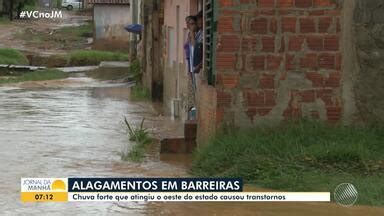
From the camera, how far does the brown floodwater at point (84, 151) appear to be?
700 cm

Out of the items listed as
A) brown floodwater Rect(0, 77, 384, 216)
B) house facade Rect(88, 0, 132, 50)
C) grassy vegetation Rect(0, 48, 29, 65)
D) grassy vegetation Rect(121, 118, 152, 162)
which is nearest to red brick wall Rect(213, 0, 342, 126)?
brown floodwater Rect(0, 77, 384, 216)

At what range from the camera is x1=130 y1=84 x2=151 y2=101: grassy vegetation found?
20.6 metres

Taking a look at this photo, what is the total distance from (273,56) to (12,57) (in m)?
28.2

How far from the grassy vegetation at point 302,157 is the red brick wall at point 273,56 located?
0.27m

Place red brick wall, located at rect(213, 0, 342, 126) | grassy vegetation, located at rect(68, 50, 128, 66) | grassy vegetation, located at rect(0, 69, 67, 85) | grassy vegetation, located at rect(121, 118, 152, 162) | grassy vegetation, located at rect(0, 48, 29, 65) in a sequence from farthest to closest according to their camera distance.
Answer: grassy vegetation, located at rect(68, 50, 128, 66), grassy vegetation, located at rect(0, 48, 29, 65), grassy vegetation, located at rect(0, 69, 67, 85), grassy vegetation, located at rect(121, 118, 152, 162), red brick wall, located at rect(213, 0, 342, 126)

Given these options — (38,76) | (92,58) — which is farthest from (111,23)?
(38,76)

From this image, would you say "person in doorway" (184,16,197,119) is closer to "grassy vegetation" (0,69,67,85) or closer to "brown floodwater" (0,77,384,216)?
"brown floodwater" (0,77,384,216)

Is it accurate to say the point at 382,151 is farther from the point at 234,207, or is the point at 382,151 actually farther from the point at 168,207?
the point at 168,207

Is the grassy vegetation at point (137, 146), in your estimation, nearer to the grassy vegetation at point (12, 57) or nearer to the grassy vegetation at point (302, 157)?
the grassy vegetation at point (302, 157)

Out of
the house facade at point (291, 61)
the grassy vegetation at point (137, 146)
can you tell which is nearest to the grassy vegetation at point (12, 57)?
the grassy vegetation at point (137, 146)

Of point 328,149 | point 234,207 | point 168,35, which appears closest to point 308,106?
point 328,149

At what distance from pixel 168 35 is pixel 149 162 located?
813 centimetres

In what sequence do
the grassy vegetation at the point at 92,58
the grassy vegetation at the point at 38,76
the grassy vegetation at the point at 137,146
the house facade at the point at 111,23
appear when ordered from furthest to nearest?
the house facade at the point at 111,23
the grassy vegetation at the point at 92,58
the grassy vegetation at the point at 38,76
the grassy vegetation at the point at 137,146

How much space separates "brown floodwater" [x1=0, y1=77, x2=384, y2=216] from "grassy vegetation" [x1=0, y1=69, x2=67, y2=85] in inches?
197
